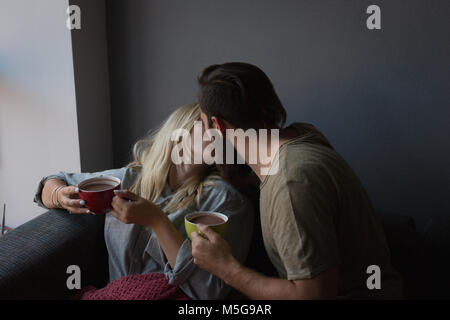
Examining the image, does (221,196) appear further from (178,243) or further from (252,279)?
(252,279)

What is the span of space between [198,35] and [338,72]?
60 cm

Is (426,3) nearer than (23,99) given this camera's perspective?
Yes

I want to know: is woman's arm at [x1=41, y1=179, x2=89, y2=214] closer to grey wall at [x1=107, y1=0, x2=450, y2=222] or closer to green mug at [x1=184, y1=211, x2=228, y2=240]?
green mug at [x1=184, y1=211, x2=228, y2=240]

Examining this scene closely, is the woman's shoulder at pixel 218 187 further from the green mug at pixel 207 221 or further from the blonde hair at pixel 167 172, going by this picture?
the green mug at pixel 207 221

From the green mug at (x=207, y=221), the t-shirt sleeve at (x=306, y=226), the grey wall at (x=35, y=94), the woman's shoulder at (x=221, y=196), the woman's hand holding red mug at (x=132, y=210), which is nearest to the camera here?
the t-shirt sleeve at (x=306, y=226)

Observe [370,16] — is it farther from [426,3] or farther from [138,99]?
[138,99]

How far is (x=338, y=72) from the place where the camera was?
52.4 inches

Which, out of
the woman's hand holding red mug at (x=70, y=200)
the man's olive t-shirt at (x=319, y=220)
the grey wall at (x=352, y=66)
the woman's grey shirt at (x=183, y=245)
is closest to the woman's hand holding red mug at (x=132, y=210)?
the woman's grey shirt at (x=183, y=245)

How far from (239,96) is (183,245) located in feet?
1.47

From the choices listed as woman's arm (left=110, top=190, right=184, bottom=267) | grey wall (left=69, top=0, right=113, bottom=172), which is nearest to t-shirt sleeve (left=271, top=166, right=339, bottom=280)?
woman's arm (left=110, top=190, right=184, bottom=267)

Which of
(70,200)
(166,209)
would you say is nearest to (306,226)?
(166,209)

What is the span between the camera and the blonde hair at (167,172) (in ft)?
3.96

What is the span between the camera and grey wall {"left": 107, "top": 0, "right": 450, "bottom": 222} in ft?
4.00
